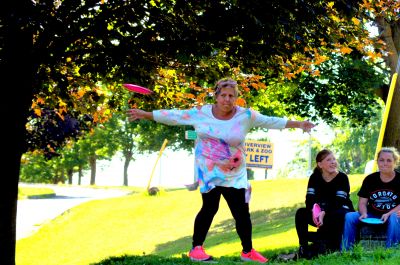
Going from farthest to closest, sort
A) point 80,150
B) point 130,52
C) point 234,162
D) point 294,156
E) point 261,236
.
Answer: point 294,156, point 80,150, point 261,236, point 130,52, point 234,162

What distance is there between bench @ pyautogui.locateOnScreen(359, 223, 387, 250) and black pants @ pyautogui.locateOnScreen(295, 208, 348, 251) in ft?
0.93

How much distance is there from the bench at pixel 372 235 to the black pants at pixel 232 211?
1.36 meters

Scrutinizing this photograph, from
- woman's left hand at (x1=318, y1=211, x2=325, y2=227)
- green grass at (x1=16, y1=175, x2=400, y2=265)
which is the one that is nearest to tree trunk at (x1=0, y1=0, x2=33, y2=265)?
green grass at (x1=16, y1=175, x2=400, y2=265)

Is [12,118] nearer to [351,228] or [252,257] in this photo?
[252,257]

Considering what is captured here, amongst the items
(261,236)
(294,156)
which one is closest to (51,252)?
(261,236)

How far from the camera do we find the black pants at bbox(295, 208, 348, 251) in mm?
7680

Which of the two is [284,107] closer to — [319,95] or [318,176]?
[319,95]

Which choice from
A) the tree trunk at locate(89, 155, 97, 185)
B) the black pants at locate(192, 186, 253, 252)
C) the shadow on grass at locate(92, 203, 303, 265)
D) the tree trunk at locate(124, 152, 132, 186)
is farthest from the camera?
the tree trunk at locate(89, 155, 97, 185)

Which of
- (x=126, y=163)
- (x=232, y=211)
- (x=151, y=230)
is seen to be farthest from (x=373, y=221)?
(x=126, y=163)

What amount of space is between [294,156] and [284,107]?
2512 inches

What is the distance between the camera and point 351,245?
7.37 m

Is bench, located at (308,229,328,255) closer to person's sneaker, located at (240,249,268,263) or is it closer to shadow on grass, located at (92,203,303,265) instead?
person's sneaker, located at (240,249,268,263)

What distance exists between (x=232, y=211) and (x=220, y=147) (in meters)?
0.71

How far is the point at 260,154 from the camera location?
1320 inches
